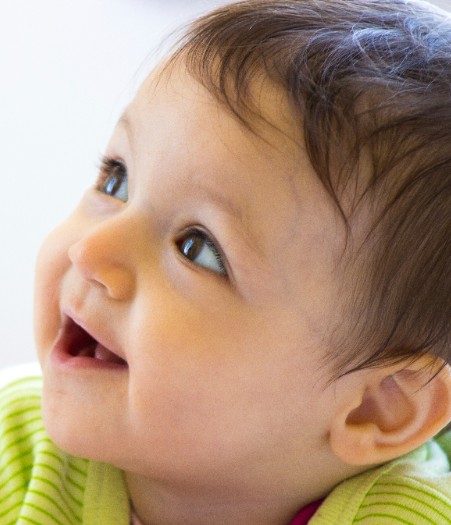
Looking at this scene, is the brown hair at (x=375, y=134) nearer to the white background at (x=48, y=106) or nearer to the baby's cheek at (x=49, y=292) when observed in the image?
the baby's cheek at (x=49, y=292)

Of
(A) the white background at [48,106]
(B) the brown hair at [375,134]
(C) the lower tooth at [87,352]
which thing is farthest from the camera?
(A) the white background at [48,106]

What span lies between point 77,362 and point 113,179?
182mm

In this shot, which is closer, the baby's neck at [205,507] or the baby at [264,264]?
the baby at [264,264]

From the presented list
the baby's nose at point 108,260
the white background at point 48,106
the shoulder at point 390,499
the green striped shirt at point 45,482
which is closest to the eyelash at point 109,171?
the baby's nose at point 108,260

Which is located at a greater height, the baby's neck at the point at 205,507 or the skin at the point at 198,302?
the skin at the point at 198,302

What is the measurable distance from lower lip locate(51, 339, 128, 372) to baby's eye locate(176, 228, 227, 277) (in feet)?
0.36

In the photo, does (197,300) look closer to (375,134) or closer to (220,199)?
(220,199)

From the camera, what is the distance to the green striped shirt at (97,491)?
3.09ft

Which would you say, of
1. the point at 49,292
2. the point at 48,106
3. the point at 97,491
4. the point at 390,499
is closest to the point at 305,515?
the point at 390,499

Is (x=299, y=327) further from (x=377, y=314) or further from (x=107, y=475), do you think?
(x=107, y=475)

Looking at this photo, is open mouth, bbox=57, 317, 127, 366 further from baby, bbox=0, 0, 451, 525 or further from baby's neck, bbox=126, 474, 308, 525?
baby's neck, bbox=126, 474, 308, 525

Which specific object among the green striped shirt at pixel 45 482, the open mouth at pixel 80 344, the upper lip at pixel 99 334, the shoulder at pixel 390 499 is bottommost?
the shoulder at pixel 390 499

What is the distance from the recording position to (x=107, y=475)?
98cm

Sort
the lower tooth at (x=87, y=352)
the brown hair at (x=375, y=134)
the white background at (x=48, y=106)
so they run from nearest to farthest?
the brown hair at (x=375, y=134) → the lower tooth at (x=87, y=352) → the white background at (x=48, y=106)
